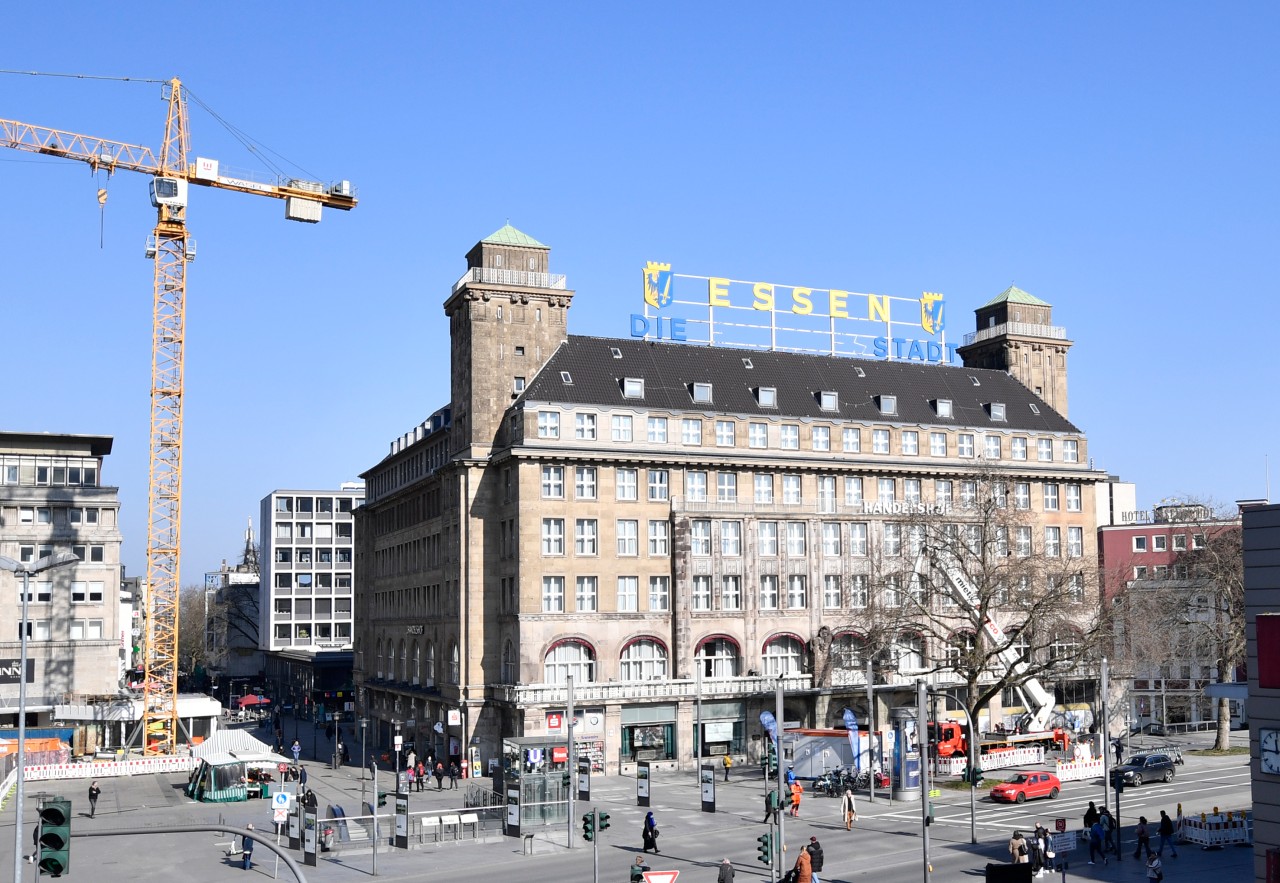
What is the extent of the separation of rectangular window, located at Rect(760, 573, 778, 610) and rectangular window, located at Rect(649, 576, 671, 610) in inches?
261

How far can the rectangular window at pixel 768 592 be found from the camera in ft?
287

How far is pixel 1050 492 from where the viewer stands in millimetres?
99125

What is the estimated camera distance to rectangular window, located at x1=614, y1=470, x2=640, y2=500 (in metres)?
84.2

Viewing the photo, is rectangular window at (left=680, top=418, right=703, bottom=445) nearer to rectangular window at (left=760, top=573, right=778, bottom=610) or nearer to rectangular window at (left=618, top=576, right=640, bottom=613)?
rectangular window at (left=618, top=576, right=640, bottom=613)

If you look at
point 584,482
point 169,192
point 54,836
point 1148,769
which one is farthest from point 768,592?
point 54,836

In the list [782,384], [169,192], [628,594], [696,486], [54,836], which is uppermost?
[169,192]

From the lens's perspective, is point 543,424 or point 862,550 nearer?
point 543,424

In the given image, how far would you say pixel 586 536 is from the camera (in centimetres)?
8312

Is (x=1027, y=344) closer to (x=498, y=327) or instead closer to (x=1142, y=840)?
(x=498, y=327)

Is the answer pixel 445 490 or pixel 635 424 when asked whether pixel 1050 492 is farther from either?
pixel 445 490

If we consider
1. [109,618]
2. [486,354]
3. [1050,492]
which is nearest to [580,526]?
[486,354]

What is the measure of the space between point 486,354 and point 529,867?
41.1 meters

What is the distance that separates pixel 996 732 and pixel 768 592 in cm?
1652

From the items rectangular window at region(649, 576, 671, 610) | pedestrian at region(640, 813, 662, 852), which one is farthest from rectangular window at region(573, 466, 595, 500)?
Answer: pedestrian at region(640, 813, 662, 852)
